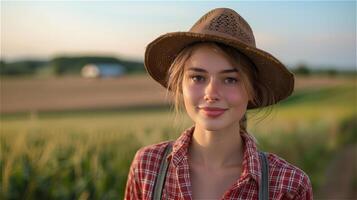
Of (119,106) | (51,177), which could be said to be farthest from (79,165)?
(119,106)

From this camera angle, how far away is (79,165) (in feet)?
12.2

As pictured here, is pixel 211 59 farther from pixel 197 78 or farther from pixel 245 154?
pixel 245 154

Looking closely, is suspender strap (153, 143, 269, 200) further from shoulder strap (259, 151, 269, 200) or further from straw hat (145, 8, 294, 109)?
straw hat (145, 8, 294, 109)

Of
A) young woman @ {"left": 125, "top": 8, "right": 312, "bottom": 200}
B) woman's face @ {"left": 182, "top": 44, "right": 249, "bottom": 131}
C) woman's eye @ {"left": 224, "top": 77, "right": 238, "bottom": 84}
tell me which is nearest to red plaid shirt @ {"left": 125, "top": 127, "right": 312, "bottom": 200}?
young woman @ {"left": 125, "top": 8, "right": 312, "bottom": 200}

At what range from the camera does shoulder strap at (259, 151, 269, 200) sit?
1.83m

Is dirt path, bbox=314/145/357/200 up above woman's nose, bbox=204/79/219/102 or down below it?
below

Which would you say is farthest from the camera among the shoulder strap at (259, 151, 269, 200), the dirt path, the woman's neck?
the dirt path

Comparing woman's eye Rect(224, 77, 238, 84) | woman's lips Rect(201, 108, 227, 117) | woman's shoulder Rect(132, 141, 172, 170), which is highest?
woman's eye Rect(224, 77, 238, 84)

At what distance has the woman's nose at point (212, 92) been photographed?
1.83 m

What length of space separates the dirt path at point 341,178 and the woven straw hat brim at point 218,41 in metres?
6.21

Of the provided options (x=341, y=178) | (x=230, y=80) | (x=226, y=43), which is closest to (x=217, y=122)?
(x=230, y=80)

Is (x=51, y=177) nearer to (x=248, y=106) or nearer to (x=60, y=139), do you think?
(x=60, y=139)

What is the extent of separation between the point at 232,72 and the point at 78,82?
38.1 ft

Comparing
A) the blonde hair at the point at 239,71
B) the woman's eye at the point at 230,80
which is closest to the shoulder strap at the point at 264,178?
the blonde hair at the point at 239,71
